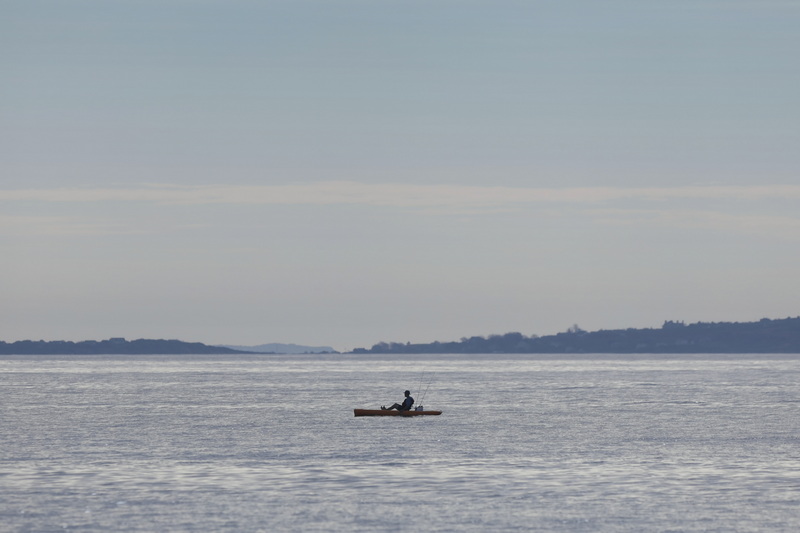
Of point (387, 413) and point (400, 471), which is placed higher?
point (387, 413)

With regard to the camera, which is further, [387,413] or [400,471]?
[387,413]

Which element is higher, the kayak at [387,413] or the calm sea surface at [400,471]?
the kayak at [387,413]

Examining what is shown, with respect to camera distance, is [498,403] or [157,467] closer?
[157,467]

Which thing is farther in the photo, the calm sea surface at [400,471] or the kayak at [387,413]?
the kayak at [387,413]

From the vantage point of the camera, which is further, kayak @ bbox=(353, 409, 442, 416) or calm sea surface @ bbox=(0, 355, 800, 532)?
kayak @ bbox=(353, 409, 442, 416)

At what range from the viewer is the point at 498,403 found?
310 ft

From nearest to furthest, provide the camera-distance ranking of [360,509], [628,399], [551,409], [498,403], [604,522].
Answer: [604,522], [360,509], [551,409], [498,403], [628,399]

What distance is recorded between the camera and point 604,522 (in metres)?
33.2

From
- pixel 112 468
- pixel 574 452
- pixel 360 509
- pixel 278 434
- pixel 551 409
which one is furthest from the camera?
pixel 551 409

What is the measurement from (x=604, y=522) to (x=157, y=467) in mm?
19262

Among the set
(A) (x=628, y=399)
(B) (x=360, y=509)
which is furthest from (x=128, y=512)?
(A) (x=628, y=399)

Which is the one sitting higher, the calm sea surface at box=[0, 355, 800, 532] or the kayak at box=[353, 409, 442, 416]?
the kayak at box=[353, 409, 442, 416]

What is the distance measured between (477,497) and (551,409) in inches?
1933

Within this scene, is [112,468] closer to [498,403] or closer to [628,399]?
[498,403]
